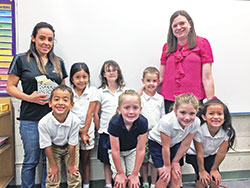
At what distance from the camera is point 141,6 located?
1863 mm

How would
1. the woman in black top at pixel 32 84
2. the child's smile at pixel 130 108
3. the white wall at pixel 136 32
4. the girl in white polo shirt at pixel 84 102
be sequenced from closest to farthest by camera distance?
the child's smile at pixel 130 108, the woman in black top at pixel 32 84, the girl in white polo shirt at pixel 84 102, the white wall at pixel 136 32

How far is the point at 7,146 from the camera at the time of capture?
1.72m

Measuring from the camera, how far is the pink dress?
1609 millimetres

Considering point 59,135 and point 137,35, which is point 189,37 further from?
point 59,135

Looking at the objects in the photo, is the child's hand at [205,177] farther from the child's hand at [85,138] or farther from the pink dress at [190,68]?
the child's hand at [85,138]

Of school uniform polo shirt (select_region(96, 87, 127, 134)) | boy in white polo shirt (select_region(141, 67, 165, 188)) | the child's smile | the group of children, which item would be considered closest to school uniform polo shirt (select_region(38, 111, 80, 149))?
the group of children

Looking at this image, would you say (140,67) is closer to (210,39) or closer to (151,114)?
(151,114)

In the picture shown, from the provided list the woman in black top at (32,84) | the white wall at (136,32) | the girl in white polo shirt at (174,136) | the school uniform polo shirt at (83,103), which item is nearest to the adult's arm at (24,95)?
the woman in black top at (32,84)

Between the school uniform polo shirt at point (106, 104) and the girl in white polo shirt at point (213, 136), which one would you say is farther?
the school uniform polo shirt at point (106, 104)

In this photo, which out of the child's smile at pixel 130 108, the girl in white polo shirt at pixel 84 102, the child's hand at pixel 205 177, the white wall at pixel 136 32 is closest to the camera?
the child's smile at pixel 130 108

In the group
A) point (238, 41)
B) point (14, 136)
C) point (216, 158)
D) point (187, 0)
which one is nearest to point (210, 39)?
point (238, 41)

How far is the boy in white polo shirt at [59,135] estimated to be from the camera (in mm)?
1397

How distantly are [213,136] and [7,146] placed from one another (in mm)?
1776

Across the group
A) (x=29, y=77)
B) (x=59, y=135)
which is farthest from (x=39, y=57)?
(x=59, y=135)
